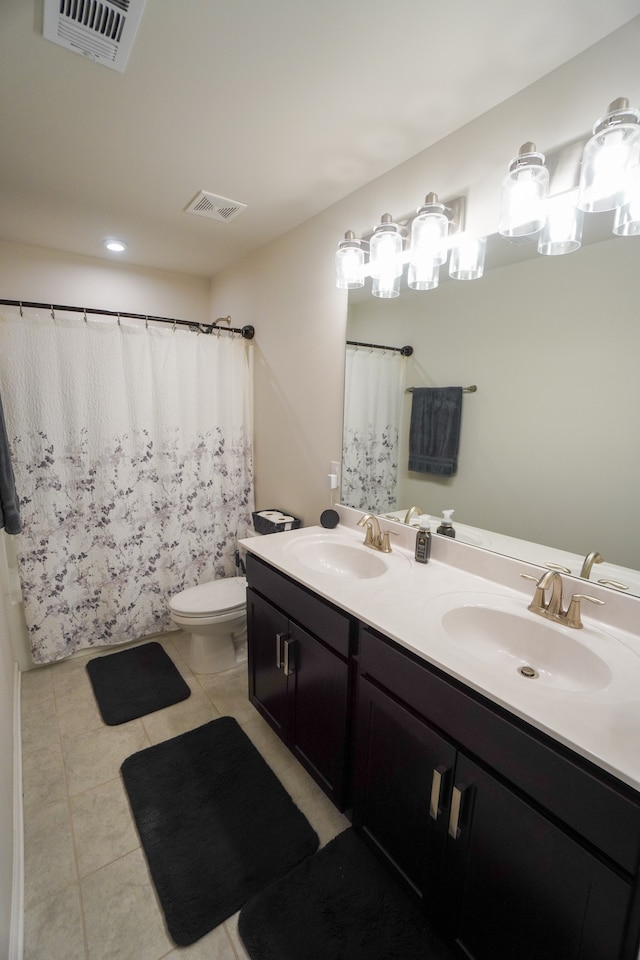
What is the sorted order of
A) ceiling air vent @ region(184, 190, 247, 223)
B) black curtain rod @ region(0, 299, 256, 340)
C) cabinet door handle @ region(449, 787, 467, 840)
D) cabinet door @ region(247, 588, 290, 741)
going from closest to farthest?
cabinet door handle @ region(449, 787, 467, 840) < cabinet door @ region(247, 588, 290, 741) < ceiling air vent @ region(184, 190, 247, 223) < black curtain rod @ region(0, 299, 256, 340)

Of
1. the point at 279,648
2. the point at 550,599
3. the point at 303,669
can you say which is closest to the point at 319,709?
the point at 303,669

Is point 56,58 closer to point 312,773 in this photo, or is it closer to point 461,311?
point 461,311

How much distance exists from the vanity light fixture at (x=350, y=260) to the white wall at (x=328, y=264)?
0.13m

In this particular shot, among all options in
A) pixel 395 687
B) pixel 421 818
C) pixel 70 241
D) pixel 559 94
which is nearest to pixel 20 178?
pixel 70 241

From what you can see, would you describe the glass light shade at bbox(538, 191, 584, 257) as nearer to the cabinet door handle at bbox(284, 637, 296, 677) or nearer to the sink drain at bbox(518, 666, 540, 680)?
the sink drain at bbox(518, 666, 540, 680)

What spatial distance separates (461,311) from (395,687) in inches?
51.2

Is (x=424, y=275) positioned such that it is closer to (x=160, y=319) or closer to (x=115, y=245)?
(x=160, y=319)

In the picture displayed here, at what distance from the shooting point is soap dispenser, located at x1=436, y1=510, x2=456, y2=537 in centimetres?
156

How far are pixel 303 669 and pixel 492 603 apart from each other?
714 mm

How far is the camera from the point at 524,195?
3.80 feet

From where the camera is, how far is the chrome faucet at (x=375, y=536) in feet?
Result: 5.61

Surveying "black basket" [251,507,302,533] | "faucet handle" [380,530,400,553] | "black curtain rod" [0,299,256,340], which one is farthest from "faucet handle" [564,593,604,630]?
"black curtain rod" [0,299,256,340]

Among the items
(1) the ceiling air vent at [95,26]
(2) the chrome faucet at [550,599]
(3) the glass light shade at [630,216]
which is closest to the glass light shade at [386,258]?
(3) the glass light shade at [630,216]

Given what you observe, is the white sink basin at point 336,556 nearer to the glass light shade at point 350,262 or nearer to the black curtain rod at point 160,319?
the glass light shade at point 350,262
